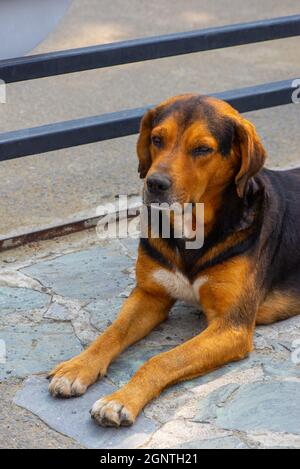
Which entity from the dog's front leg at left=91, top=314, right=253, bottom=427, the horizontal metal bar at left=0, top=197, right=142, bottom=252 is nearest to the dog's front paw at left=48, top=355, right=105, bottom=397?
the dog's front leg at left=91, top=314, right=253, bottom=427

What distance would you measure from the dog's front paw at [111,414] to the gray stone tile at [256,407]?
0.30 metres

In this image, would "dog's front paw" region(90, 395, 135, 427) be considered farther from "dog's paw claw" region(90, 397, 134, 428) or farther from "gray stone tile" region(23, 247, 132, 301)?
"gray stone tile" region(23, 247, 132, 301)

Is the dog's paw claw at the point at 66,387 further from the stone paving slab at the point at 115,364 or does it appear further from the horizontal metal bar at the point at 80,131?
the horizontal metal bar at the point at 80,131

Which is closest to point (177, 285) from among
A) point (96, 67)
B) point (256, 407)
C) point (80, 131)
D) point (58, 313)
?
point (58, 313)

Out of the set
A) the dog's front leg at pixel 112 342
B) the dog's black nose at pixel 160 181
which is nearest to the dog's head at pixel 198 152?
the dog's black nose at pixel 160 181

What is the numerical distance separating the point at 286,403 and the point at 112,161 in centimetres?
306

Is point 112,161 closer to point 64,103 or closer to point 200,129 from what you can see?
point 64,103

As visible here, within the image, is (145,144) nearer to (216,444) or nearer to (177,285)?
(177,285)

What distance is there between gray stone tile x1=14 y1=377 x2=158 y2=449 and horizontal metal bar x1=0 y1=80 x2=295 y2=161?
1.59 m

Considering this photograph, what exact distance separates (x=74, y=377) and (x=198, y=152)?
1077mm

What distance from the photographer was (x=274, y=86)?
6660 mm

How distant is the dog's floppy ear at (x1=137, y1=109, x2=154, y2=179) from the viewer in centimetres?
502

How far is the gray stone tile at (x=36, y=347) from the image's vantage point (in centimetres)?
490

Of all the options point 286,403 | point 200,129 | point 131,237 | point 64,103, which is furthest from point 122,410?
point 64,103
